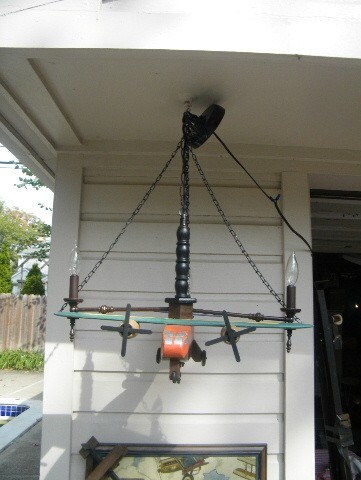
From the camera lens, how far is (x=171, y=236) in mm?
2273

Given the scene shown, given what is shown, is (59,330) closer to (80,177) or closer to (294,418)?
(80,177)

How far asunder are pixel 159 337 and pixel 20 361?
31.5 feet

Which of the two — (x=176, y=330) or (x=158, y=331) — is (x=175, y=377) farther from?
(x=158, y=331)

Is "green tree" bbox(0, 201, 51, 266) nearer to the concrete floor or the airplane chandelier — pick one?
the concrete floor

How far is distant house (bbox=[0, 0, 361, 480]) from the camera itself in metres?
1.83

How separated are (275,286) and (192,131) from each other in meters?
0.85

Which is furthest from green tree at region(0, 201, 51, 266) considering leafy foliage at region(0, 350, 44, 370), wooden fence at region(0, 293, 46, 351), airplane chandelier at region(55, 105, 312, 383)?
airplane chandelier at region(55, 105, 312, 383)

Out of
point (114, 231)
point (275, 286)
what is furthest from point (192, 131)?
point (275, 286)

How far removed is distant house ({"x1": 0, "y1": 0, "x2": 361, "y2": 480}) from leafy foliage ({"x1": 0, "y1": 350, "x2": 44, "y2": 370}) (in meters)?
9.25

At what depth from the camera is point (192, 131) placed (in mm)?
1783

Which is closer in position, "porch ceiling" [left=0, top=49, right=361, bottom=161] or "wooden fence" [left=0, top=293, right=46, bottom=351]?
"porch ceiling" [left=0, top=49, right=361, bottom=161]

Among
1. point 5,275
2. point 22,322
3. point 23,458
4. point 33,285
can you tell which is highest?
point 5,275

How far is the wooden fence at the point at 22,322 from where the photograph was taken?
479 inches

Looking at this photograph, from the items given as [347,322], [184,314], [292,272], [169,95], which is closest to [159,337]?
[184,314]
